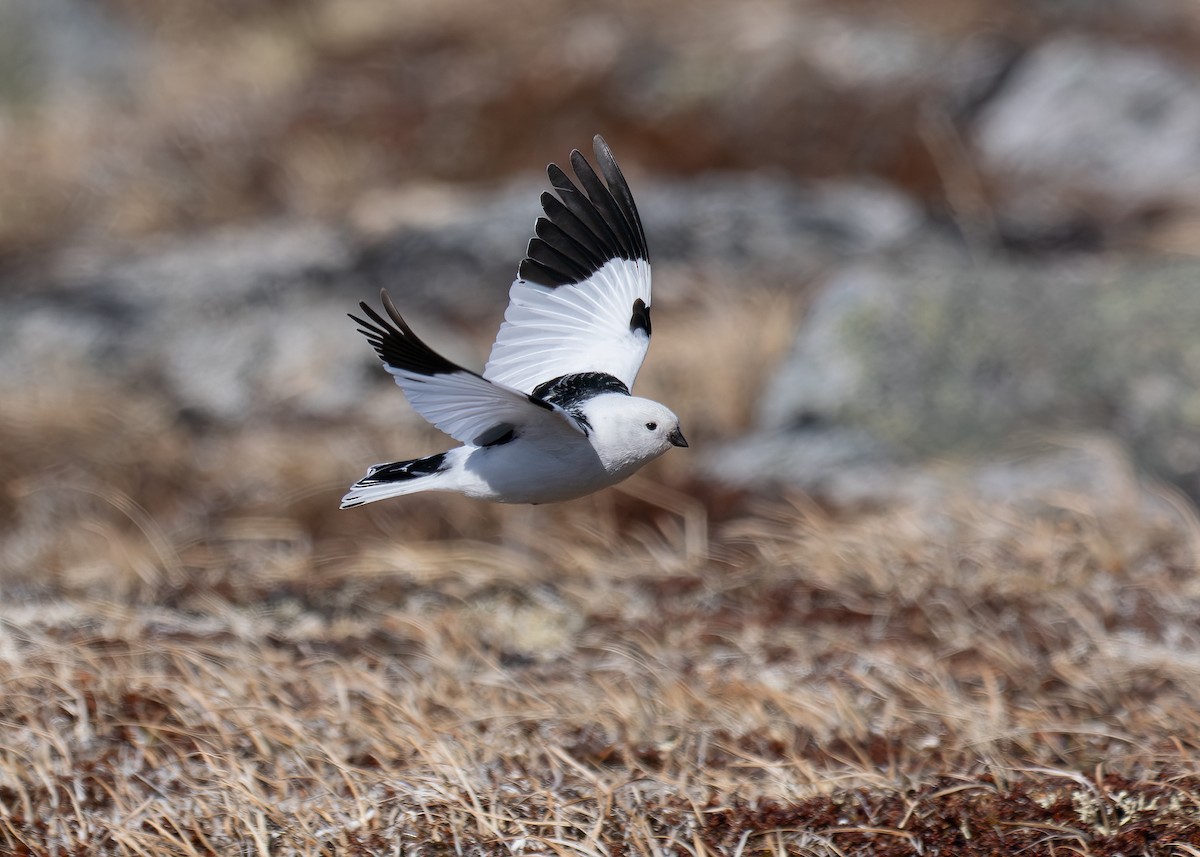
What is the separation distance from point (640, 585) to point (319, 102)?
6.25 metres

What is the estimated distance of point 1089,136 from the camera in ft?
31.0

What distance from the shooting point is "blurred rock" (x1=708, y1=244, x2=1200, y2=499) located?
20.6 ft

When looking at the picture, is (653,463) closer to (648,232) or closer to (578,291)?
(648,232)

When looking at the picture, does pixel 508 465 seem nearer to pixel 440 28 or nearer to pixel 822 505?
pixel 822 505

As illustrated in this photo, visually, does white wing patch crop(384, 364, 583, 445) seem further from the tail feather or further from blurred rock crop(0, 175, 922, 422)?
blurred rock crop(0, 175, 922, 422)

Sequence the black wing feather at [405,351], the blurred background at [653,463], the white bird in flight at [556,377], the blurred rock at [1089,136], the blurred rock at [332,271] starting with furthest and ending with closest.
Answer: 1. the blurred rock at [1089,136]
2. the blurred rock at [332,271]
3. the blurred background at [653,463]
4. the white bird in flight at [556,377]
5. the black wing feather at [405,351]

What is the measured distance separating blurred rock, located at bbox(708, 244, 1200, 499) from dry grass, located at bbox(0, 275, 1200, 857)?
2.20 ft

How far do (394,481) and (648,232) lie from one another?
21.6 feet

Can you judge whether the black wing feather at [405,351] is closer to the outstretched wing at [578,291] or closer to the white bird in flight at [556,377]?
the white bird in flight at [556,377]

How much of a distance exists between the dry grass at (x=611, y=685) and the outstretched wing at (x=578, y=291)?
97 centimetres

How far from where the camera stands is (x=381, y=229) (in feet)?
30.6

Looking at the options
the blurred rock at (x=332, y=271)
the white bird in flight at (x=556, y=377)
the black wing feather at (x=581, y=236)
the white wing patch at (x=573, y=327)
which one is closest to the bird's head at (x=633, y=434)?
the white bird in flight at (x=556, y=377)

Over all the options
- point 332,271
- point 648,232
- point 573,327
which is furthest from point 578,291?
point 332,271

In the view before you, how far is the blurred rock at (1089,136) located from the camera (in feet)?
30.2
